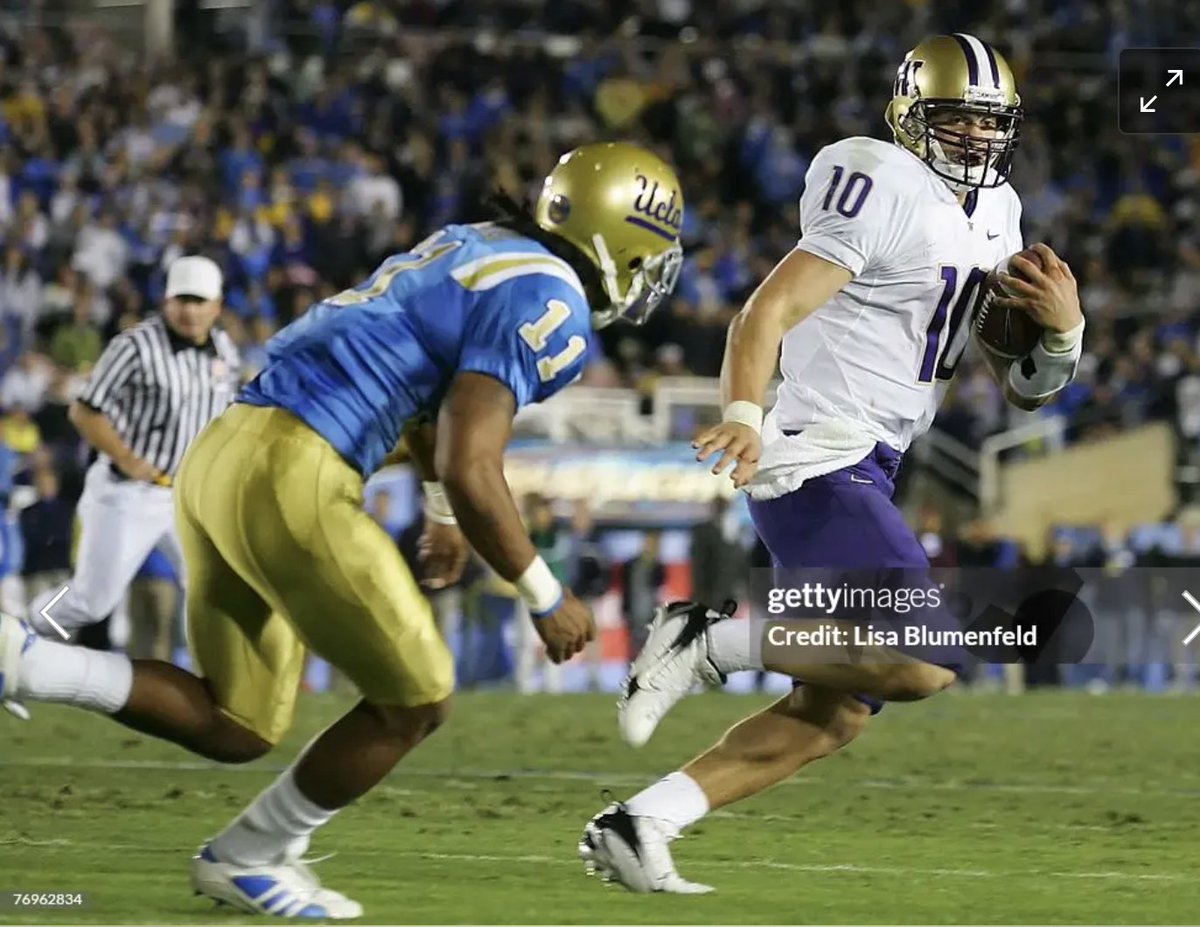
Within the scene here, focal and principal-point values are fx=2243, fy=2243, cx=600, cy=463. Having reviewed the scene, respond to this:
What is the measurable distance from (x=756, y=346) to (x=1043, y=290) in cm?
86

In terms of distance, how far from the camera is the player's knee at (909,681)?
490 centimetres

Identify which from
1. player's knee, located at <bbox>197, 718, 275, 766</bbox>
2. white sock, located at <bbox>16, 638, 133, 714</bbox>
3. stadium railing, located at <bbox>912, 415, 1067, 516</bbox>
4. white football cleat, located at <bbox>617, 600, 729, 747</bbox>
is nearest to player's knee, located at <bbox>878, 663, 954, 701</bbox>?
white football cleat, located at <bbox>617, 600, 729, 747</bbox>

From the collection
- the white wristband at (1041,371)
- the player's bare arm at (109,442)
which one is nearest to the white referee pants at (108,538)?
the player's bare arm at (109,442)

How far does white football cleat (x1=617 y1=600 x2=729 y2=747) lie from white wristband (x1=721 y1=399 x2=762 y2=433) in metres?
0.58

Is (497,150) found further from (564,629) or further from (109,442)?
(564,629)

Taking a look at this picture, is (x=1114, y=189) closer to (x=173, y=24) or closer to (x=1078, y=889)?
(x=173, y=24)

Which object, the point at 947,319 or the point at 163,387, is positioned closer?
the point at 947,319

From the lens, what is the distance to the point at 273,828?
4461 millimetres

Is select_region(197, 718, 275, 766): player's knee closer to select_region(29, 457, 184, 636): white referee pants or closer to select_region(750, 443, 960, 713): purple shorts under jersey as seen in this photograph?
A: select_region(750, 443, 960, 713): purple shorts under jersey

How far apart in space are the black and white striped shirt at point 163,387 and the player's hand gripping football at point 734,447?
516cm

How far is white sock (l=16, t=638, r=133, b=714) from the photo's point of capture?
14.8 ft

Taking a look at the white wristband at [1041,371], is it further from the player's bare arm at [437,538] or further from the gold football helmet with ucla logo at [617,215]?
the player's bare arm at [437,538]

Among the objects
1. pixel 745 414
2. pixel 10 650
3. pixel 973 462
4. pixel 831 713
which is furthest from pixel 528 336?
pixel 973 462

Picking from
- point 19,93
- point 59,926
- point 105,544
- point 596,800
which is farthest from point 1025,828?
point 19,93
